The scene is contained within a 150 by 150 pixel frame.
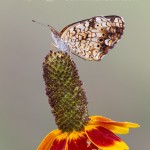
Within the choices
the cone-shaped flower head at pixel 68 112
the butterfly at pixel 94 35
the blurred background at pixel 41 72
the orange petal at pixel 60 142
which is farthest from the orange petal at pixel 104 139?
the blurred background at pixel 41 72

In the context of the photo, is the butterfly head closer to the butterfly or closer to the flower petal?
the butterfly

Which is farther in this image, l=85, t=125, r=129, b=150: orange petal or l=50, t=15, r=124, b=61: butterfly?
l=50, t=15, r=124, b=61: butterfly

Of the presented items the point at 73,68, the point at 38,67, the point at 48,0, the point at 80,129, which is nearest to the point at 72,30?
the point at 73,68

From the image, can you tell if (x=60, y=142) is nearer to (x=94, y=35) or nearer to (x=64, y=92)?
(x=64, y=92)

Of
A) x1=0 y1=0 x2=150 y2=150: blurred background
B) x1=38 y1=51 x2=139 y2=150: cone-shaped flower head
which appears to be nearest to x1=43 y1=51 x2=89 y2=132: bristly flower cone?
x1=38 y1=51 x2=139 y2=150: cone-shaped flower head

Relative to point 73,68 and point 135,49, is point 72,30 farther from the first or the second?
point 135,49

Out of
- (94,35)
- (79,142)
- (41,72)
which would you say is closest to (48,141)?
(79,142)

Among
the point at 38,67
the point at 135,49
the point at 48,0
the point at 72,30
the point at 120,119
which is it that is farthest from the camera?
the point at 48,0
